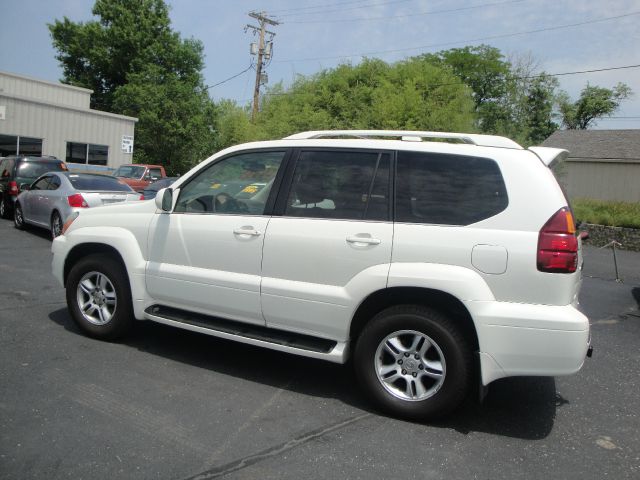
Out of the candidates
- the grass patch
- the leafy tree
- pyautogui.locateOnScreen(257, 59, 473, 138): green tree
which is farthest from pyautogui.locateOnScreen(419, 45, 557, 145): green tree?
the grass patch

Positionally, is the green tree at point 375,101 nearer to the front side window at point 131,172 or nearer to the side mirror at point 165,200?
the front side window at point 131,172

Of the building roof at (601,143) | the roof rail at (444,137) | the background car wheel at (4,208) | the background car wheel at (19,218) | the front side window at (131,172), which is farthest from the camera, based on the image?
the building roof at (601,143)

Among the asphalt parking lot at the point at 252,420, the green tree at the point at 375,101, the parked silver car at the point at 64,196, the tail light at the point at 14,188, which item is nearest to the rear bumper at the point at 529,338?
the asphalt parking lot at the point at 252,420

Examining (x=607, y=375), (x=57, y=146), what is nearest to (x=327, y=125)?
(x=57, y=146)

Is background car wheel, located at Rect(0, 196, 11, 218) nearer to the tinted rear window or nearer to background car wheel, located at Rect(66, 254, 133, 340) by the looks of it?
background car wheel, located at Rect(66, 254, 133, 340)

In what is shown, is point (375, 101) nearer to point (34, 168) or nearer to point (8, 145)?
point (8, 145)

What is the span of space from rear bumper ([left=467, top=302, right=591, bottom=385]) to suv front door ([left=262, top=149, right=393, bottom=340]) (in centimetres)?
74

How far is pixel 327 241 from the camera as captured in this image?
402 cm

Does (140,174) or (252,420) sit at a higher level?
(140,174)

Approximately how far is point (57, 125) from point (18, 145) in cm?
207

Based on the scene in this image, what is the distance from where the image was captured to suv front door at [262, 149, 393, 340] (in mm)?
3922

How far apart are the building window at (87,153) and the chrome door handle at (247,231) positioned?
993 inches

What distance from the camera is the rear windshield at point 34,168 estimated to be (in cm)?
1424

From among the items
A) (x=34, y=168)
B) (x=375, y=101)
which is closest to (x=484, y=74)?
(x=375, y=101)
